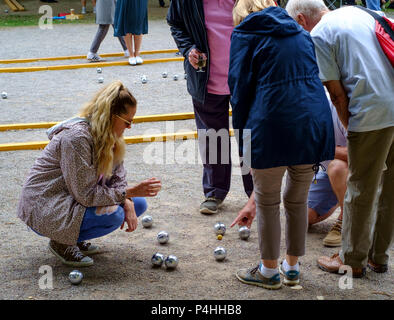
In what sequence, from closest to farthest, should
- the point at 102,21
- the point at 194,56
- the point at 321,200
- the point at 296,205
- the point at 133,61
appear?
the point at 296,205 < the point at 321,200 < the point at 194,56 < the point at 133,61 < the point at 102,21

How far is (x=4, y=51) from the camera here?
1429 cm

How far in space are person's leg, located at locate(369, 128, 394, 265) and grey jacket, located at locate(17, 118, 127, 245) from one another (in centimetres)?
177

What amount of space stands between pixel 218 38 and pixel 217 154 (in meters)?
1.04

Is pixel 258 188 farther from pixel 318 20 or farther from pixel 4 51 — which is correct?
pixel 4 51

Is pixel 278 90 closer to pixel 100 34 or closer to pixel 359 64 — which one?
pixel 359 64

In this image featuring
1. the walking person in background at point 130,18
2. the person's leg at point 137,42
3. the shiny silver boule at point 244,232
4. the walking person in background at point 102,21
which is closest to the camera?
the shiny silver boule at point 244,232

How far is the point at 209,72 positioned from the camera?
17.8 ft

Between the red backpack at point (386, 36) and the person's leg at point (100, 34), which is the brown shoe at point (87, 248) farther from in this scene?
the person's leg at point (100, 34)

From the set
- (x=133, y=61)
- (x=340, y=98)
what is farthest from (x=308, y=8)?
(x=133, y=61)

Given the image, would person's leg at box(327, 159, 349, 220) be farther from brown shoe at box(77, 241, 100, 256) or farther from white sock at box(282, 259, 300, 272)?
brown shoe at box(77, 241, 100, 256)

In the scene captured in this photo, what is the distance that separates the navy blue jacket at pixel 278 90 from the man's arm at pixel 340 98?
236mm

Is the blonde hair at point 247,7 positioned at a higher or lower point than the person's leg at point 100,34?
higher

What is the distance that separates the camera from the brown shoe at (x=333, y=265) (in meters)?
4.29

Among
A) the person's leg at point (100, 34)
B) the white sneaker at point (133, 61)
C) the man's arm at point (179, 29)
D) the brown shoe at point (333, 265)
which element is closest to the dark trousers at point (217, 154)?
the man's arm at point (179, 29)
